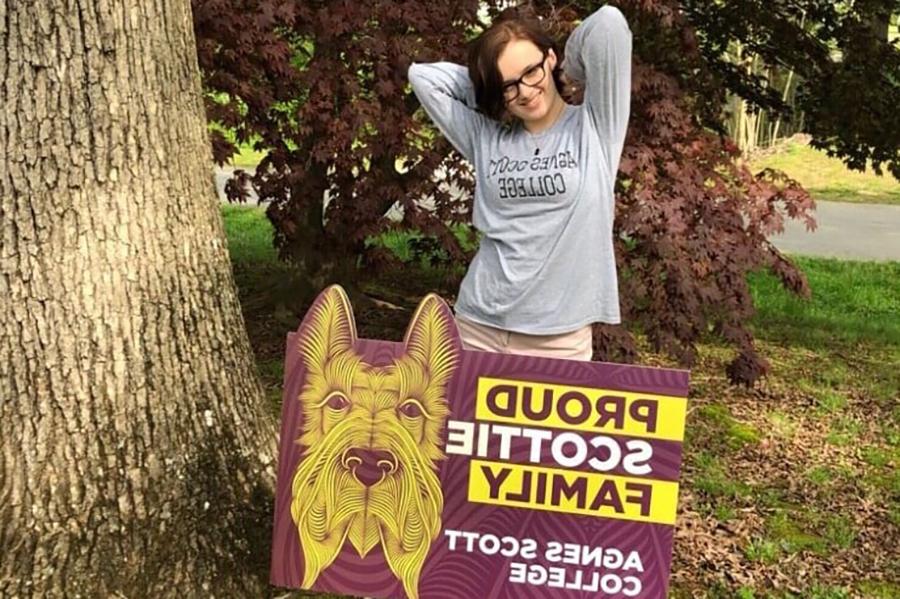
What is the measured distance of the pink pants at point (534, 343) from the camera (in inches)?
90.6

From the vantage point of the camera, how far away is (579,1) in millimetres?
4660

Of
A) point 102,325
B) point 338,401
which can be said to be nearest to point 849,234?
point 338,401

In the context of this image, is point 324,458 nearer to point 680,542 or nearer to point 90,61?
point 90,61

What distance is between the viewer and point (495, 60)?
2.25 metres

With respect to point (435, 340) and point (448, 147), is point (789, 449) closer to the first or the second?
point (448, 147)

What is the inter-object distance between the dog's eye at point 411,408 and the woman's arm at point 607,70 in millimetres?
703

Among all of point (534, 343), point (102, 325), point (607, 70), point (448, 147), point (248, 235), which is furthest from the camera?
point (248, 235)

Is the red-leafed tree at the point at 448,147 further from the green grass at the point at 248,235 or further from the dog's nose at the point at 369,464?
the green grass at the point at 248,235

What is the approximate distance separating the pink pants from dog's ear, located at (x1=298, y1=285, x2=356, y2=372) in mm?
284

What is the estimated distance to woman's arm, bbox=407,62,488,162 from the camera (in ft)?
8.06

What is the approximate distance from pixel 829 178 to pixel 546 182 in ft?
57.9

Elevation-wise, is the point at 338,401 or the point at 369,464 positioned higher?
the point at 338,401

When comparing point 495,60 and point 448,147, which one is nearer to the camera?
point 495,60

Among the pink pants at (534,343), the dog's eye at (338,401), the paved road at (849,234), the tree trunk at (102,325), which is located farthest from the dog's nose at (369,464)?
the paved road at (849,234)
